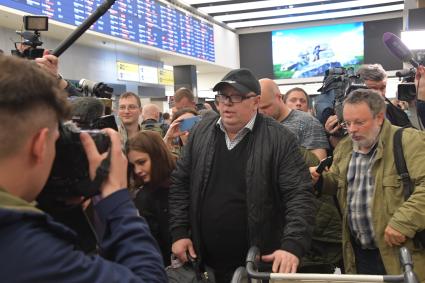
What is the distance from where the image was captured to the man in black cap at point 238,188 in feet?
6.77

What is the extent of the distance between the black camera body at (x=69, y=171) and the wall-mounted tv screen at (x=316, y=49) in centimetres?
1101

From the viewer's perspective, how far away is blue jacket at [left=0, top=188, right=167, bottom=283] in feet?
2.68

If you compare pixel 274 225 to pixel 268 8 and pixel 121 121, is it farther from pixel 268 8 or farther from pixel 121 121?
pixel 268 8

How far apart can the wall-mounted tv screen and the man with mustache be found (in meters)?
9.45

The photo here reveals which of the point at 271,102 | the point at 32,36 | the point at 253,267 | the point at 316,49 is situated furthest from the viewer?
the point at 316,49

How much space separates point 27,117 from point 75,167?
0.19 meters

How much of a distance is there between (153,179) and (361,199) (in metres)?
1.03

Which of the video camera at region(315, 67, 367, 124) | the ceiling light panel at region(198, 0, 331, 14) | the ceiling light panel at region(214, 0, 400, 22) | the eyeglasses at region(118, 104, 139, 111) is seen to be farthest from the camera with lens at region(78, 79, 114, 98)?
the ceiling light panel at region(214, 0, 400, 22)

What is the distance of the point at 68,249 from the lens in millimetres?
880

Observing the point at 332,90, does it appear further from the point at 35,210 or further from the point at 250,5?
the point at 250,5

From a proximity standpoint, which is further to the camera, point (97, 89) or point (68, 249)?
point (97, 89)

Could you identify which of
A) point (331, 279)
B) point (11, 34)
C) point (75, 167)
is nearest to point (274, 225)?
point (331, 279)

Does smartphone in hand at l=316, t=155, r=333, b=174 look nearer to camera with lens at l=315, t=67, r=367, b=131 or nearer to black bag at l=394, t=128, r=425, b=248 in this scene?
black bag at l=394, t=128, r=425, b=248

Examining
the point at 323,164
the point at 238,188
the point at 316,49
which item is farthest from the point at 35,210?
the point at 316,49
